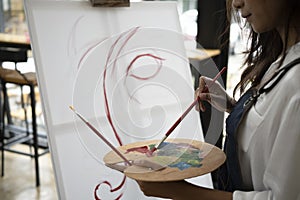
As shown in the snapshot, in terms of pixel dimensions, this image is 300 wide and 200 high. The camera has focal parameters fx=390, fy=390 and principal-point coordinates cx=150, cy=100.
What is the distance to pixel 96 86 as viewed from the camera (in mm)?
1406

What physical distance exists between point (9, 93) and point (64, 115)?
7.20 feet

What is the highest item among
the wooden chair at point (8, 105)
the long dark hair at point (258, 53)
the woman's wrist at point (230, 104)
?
the long dark hair at point (258, 53)

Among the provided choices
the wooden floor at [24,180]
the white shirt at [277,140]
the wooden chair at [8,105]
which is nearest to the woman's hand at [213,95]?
the white shirt at [277,140]

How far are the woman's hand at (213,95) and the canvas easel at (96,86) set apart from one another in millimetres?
189

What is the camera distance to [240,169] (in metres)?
1.04

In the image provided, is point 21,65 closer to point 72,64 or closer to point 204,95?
point 72,64

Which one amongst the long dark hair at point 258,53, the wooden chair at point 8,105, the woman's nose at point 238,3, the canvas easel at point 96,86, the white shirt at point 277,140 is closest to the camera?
the white shirt at point 277,140

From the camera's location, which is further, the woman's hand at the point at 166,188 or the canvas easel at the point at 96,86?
the canvas easel at the point at 96,86

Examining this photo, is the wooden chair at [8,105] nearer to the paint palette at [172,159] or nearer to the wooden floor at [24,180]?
the wooden floor at [24,180]

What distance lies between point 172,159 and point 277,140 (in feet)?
0.99

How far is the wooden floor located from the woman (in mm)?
1649

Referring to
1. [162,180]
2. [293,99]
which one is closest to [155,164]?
[162,180]

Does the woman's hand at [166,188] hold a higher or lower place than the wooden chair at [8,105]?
higher

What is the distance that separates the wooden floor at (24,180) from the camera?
2.45 m
